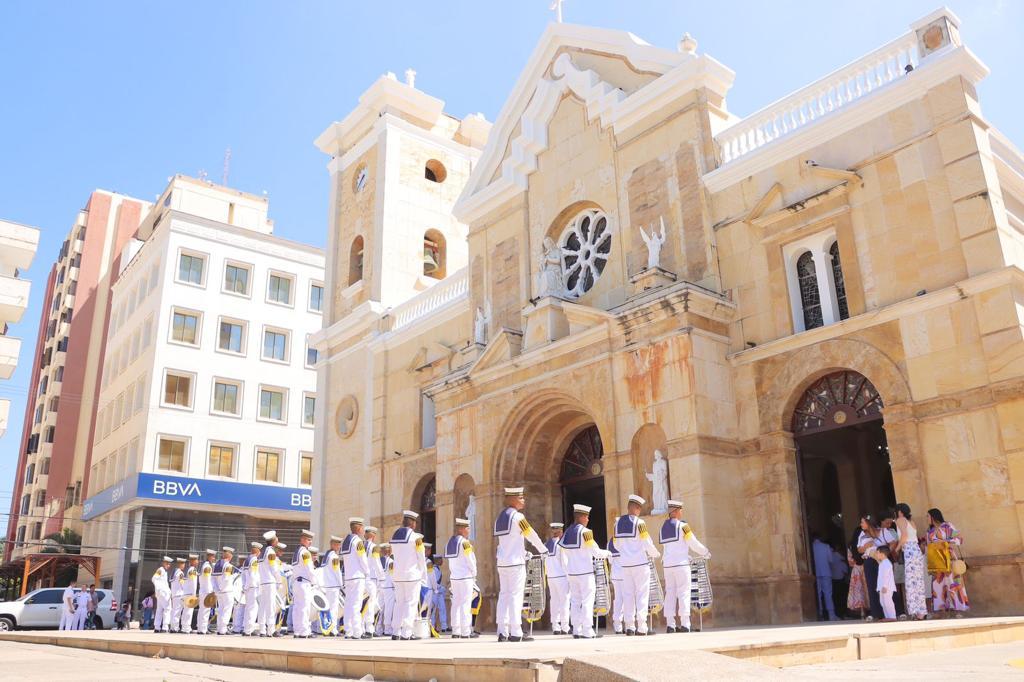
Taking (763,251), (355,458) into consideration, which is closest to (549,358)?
(763,251)

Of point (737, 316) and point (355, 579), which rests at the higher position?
point (737, 316)

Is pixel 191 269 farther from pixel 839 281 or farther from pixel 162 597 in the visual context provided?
pixel 839 281

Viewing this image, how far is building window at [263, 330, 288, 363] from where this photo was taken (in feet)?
139

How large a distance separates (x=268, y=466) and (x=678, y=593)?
30.9 metres

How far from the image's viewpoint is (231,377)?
40.6m

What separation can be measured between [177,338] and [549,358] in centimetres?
2694

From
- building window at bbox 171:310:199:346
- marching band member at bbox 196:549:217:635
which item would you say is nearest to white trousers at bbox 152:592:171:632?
marching band member at bbox 196:549:217:635

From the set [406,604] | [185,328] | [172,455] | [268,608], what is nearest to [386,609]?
[268,608]

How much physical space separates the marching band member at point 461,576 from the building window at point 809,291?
7.29 metres

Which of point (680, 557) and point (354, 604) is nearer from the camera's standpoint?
point (680, 557)

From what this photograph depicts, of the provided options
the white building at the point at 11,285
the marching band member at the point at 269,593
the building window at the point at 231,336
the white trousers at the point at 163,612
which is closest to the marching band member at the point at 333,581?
the marching band member at the point at 269,593

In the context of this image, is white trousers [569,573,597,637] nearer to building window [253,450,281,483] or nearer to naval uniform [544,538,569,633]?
naval uniform [544,538,569,633]

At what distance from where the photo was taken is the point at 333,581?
54.2ft

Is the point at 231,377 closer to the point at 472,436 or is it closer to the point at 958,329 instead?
the point at 472,436
